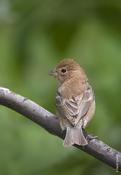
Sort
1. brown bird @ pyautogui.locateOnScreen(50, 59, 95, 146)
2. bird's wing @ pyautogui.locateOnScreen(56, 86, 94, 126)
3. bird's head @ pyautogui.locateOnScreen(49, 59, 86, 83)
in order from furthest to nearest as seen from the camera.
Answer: bird's head @ pyautogui.locateOnScreen(49, 59, 86, 83), bird's wing @ pyautogui.locateOnScreen(56, 86, 94, 126), brown bird @ pyautogui.locateOnScreen(50, 59, 95, 146)

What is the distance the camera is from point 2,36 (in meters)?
4.39

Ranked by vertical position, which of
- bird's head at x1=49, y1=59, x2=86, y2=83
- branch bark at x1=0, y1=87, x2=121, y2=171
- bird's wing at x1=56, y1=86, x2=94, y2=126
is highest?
bird's head at x1=49, y1=59, x2=86, y2=83

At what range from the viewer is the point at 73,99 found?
5195mm

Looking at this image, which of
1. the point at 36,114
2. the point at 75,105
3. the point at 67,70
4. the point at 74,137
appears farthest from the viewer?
the point at 67,70

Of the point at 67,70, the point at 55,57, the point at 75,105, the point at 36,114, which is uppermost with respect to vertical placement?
the point at 67,70

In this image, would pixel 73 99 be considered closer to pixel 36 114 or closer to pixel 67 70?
pixel 67 70

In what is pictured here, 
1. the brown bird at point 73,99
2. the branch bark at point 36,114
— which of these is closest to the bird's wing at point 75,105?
the brown bird at point 73,99

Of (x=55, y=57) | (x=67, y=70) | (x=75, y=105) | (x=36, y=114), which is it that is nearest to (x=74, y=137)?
(x=55, y=57)

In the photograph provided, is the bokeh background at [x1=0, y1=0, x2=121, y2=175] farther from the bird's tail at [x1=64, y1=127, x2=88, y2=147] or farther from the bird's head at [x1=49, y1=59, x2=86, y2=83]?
the bird's head at [x1=49, y1=59, x2=86, y2=83]

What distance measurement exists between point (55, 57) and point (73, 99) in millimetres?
945

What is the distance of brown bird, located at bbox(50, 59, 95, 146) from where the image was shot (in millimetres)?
4625

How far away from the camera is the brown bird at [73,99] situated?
462cm

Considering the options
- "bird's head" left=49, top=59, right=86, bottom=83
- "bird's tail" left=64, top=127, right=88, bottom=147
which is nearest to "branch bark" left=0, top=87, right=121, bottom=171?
"bird's tail" left=64, top=127, right=88, bottom=147

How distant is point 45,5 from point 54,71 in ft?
7.72
